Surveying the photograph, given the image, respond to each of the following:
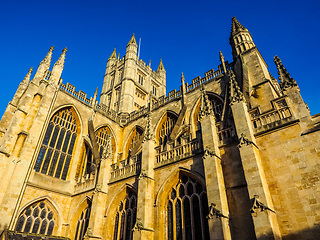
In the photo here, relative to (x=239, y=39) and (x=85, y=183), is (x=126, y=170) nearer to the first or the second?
(x=85, y=183)

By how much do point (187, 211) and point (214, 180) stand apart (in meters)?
2.59

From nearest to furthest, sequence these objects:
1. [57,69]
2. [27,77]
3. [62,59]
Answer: [57,69] → [62,59] → [27,77]

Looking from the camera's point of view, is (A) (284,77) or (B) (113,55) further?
(B) (113,55)

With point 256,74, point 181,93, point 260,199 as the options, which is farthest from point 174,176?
point 181,93

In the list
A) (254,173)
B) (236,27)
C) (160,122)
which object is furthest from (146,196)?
(236,27)

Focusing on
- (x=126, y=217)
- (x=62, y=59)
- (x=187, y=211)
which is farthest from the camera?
(x=62, y=59)

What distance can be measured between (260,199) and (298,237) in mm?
1549

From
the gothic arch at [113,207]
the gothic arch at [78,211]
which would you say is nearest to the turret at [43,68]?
the gothic arch at [78,211]

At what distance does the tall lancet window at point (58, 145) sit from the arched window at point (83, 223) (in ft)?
10.6

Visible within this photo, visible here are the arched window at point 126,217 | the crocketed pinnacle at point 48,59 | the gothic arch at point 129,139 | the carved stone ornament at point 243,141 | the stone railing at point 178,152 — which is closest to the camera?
the carved stone ornament at point 243,141

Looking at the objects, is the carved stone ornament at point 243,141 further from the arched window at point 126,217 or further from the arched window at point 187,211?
the arched window at point 126,217

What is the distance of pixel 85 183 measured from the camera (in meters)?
16.2

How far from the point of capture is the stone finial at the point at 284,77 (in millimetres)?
10359

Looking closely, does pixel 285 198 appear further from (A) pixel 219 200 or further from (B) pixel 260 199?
(A) pixel 219 200
